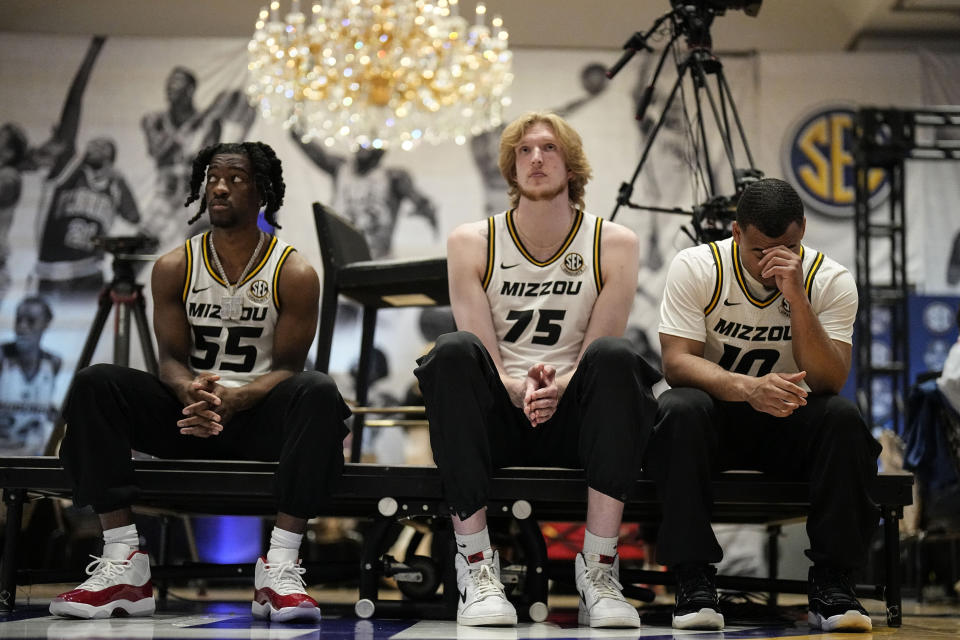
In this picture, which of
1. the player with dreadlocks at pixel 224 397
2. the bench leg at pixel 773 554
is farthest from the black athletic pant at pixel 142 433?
the bench leg at pixel 773 554

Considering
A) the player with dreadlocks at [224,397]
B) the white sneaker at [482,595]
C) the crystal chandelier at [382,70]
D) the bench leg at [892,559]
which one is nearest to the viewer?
the white sneaker at [482,595]

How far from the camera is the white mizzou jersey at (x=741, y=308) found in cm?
252

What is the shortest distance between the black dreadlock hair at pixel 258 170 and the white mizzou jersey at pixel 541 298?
2.23ft

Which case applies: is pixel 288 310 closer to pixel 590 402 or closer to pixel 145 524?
pixel 590 402

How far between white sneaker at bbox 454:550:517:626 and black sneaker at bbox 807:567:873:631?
2.43ft

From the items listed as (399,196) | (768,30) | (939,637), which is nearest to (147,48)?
(399,196)

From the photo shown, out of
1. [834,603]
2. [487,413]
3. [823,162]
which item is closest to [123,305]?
[487,413]

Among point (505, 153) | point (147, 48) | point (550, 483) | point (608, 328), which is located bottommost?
point (550, 483)

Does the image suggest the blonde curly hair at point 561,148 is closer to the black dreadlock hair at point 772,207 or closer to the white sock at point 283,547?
the black dreadlock hair at point 772,207

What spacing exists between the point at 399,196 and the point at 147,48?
7.41 ft

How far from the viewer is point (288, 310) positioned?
2.67 m

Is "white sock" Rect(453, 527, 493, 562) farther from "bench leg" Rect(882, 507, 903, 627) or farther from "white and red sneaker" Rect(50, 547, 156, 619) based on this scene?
"bench leg" Rect(882, 507, 903, 627)

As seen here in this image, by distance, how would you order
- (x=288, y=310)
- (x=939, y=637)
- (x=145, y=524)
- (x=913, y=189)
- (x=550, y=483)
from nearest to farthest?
(x=939, y=637) → (x=550, y=483) → (x=288, y=310) → (x=145, y=524) → (x=913, y=189)

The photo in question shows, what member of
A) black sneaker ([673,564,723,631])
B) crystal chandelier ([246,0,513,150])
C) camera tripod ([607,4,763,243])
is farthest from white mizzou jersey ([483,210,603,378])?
crystal chandelier ([246,0,513,150])
